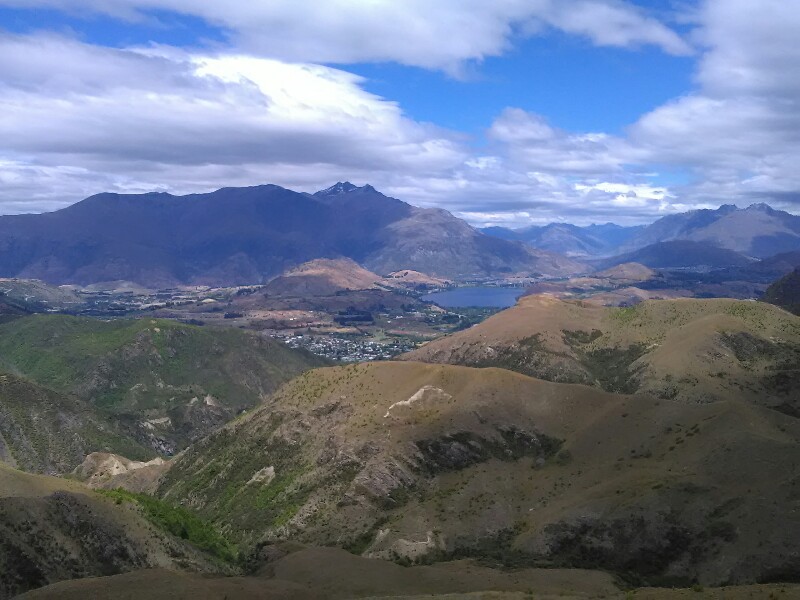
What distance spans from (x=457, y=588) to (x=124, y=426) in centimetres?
15251

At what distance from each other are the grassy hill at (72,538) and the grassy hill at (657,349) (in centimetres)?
9140

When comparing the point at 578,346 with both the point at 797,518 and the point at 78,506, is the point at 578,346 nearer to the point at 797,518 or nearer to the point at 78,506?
the point at 797,518

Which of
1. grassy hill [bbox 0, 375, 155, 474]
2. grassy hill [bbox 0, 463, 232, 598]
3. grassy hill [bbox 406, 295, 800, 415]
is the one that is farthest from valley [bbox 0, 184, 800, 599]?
grassy hill [bbox 0, 375, 155, 474]

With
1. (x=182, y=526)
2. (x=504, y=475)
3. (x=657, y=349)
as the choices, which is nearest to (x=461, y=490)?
(x=504, y=475)

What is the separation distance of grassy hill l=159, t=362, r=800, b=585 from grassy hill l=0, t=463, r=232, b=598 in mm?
19235

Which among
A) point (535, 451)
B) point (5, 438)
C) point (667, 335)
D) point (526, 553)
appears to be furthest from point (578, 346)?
point (5, 438)

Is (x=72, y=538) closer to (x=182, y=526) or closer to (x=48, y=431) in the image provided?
(x=182, y=526)

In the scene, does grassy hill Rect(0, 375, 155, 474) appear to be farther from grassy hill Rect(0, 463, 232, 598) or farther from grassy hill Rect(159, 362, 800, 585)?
grassy hill Rect(0, 463, 232, 598)

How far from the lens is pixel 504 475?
3804 inches

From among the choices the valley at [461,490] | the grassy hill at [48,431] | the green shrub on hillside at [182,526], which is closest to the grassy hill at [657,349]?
the valley at [461,490]

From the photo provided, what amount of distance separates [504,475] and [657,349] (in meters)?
67.7

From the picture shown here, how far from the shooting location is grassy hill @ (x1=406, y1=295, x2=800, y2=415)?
129 meters

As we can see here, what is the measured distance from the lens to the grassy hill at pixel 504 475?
70125mm

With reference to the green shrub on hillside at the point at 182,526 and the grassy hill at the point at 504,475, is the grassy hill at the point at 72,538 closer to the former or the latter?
the green shrub on hillside at the point at 182,526
